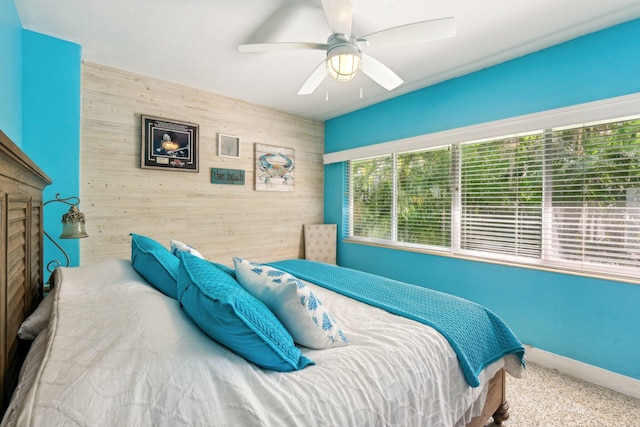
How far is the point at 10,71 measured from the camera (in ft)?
5.83

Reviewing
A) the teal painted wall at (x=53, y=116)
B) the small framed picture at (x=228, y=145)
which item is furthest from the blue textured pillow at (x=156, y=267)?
the small framed picture at (x=228, y=145)

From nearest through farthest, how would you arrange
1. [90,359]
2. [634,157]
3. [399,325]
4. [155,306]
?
[90,359] → [155,306] → [399,325] → [634,157]

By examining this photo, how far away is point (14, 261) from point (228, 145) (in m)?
2.60

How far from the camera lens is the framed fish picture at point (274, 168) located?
3633 mm

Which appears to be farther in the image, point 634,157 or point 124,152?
point 124,152

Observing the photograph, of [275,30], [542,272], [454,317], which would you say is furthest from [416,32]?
[542,272]

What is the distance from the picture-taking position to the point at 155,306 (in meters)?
1.05

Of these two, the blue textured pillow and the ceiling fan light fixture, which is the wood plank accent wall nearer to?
the blue textured pillow

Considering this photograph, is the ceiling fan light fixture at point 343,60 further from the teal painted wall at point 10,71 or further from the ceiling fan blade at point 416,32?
the teal painted wall at point 10,71

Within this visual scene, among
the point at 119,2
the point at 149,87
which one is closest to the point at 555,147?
the point at 119,2

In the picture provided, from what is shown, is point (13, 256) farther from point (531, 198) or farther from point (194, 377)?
point (531, 198)

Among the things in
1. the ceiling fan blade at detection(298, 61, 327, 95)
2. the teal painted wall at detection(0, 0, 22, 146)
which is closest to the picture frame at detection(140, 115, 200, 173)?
the teal painted wall at detection(0, 0, 22, 146)

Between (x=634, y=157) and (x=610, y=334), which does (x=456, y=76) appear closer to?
(x=634, y=157)

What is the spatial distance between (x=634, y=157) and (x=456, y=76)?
4.99 feet
